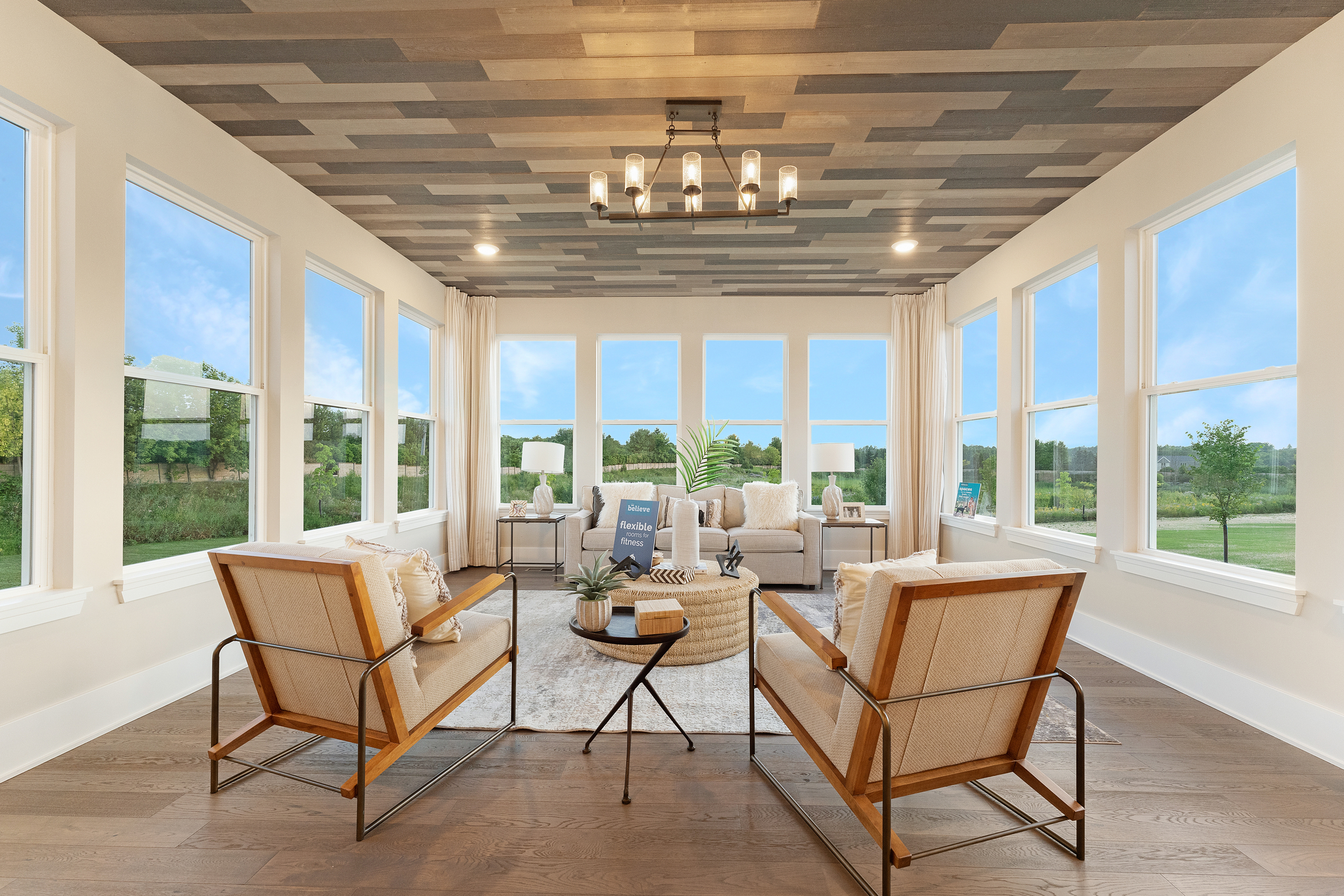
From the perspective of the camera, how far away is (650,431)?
6.40m

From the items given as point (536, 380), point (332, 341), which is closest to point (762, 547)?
point (536, 380)

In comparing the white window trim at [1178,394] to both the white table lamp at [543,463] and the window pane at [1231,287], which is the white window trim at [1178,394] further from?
the white table lamp at [543,463]

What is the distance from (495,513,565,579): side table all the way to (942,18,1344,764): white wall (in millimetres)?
4188

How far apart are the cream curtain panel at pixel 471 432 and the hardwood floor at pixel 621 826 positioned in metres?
3.49

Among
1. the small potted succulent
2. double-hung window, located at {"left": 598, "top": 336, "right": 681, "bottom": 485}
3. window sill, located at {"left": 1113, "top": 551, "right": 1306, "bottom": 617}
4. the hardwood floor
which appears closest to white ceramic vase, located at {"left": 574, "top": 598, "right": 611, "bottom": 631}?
the small potted succulent

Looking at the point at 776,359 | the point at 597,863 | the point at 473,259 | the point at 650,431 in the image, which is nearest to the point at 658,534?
the point at 650,431

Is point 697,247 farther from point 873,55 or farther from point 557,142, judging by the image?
point 873,55

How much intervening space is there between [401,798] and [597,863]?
798mm

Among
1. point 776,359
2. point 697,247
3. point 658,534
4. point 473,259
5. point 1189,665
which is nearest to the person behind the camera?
point 1189,665

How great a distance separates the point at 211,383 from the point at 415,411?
233 cm

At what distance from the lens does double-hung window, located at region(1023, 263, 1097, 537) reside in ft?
12.9

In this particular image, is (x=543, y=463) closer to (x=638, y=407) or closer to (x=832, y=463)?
(x=638, y=407)

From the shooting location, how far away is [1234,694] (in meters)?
2.69

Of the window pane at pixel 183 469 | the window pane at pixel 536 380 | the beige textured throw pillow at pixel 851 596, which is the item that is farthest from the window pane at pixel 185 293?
the beige textured throw pillow at pixel 851 596
